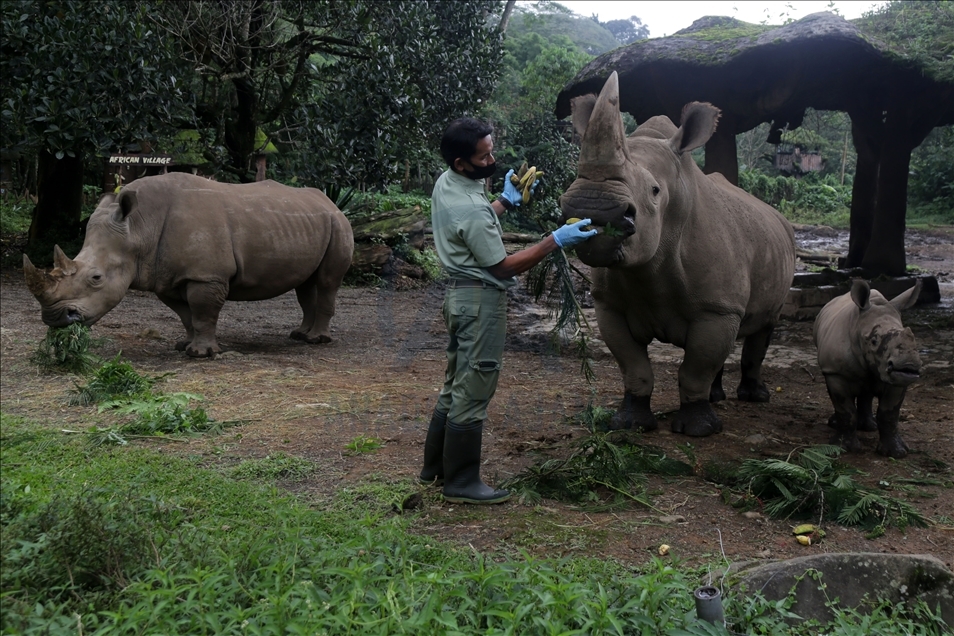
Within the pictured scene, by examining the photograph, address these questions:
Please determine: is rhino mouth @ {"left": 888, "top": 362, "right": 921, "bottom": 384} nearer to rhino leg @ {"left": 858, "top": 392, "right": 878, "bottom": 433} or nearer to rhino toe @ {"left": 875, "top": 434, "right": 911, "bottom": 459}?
rhino toe @ {"left": 875, "top": 434, "right": 911, "bottom": 459}

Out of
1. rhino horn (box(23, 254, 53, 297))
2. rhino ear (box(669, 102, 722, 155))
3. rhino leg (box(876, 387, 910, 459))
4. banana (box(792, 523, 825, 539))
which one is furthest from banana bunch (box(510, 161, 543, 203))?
rhino horn (box(23, 254, 53, 297))

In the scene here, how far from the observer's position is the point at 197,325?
823cm

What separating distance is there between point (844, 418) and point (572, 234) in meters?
2.74

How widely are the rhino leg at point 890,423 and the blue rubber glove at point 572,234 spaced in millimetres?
2641

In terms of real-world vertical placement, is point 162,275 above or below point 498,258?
below

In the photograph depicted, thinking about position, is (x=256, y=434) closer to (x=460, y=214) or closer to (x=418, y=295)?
(x=460, y=214)

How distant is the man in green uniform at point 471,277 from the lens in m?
4.27

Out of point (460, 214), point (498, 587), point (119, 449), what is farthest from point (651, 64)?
point (498, 587)

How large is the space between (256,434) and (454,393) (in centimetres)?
185

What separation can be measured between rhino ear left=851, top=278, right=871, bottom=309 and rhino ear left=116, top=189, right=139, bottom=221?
19.5 feet

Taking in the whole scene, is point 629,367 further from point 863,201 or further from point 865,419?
point 863,201

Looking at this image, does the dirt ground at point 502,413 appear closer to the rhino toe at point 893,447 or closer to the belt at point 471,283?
the rhino toe at point 893,447

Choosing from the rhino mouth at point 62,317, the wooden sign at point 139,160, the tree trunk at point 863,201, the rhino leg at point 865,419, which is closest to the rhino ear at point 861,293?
the rhino leg at point 865,419

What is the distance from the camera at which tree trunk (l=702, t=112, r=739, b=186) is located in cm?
1120
